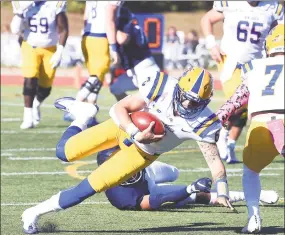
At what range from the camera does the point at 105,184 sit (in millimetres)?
6547

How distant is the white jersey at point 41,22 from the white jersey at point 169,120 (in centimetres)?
585

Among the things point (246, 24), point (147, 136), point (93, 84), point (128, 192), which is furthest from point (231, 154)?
point (147, 136)

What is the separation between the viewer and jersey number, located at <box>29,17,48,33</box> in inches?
483

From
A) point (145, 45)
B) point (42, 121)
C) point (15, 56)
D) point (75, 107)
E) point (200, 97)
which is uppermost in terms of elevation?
point (200, 97)

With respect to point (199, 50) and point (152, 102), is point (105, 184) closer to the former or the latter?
point (152, 102)

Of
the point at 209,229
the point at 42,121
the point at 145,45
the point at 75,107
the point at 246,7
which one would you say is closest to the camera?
the point at 209,229

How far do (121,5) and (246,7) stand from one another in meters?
2.24

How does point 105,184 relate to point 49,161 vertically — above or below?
above

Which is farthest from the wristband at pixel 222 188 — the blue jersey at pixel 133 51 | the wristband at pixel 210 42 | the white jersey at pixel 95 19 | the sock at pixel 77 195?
the white jersey at pixel 95 19

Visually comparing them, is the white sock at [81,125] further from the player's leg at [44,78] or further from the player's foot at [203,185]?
the player's leg at [44,78]

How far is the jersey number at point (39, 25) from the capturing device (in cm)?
1227

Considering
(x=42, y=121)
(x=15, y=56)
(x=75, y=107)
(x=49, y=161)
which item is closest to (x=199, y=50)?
(x=15, y=56)

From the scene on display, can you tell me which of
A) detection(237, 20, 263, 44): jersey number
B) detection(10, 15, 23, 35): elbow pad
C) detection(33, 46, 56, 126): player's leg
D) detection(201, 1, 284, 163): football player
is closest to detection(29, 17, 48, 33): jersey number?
detection(10, 15, 23, 35): elbow pad

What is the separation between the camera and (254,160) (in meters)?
6.77
